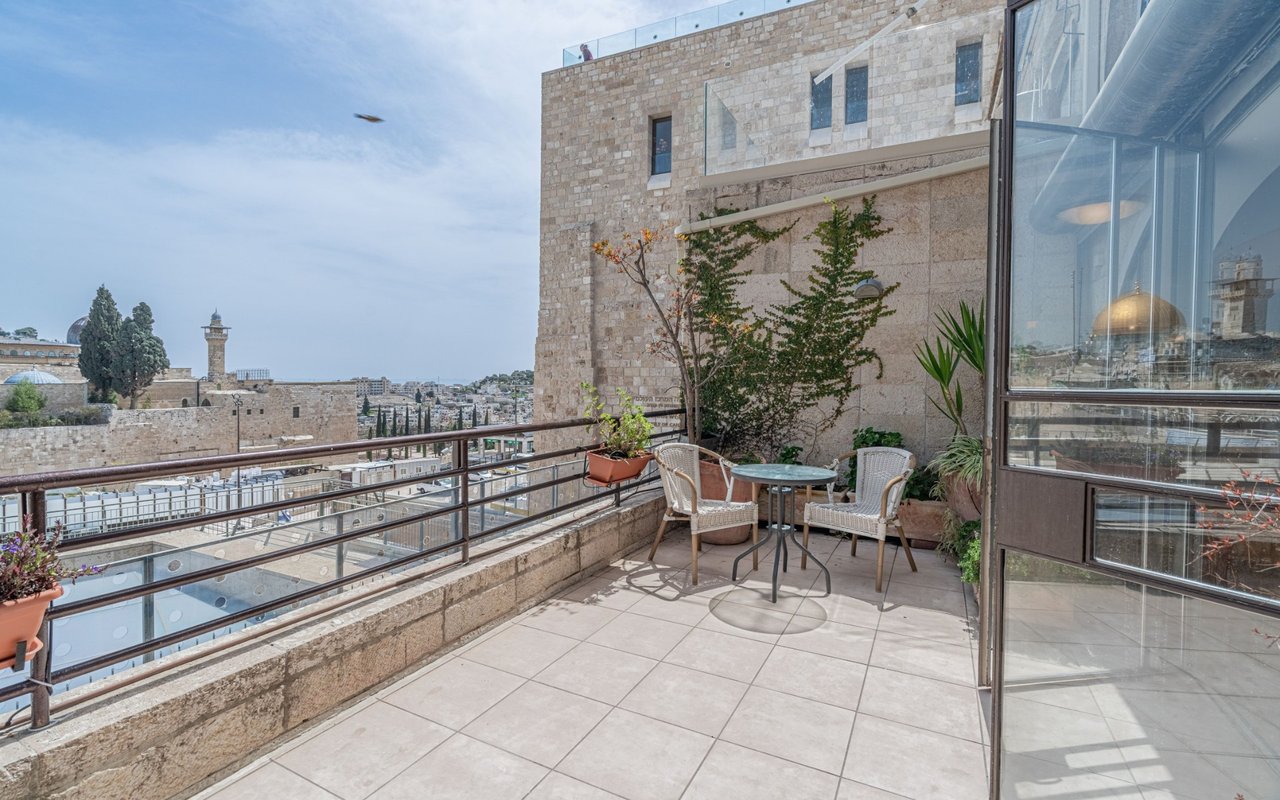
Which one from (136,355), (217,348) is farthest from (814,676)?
(217,348)

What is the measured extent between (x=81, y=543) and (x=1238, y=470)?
279 cm

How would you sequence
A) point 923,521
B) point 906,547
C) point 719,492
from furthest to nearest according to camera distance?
point 719,492 → point 923,521 → point 906,547

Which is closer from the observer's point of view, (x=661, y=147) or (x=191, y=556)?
(x=191, y=556)

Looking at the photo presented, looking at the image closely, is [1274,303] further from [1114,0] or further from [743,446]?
[743,446]

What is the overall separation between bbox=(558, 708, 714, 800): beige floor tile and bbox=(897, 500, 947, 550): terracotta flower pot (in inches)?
113

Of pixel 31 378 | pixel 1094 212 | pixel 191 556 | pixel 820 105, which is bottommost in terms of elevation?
pixel 191 556

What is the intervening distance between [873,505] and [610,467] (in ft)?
6.04

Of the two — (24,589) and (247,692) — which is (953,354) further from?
(24,589)

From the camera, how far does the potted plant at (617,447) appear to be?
12.1 ft

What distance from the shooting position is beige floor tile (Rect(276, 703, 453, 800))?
1728 millimetres

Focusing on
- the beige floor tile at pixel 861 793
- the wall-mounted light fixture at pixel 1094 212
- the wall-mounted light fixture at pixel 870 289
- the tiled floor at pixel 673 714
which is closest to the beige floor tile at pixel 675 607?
the tiled floor at pixel 673 714

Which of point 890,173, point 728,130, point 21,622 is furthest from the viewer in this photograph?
point 728,130

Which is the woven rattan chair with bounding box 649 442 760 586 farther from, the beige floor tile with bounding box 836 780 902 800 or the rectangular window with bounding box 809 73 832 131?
the rectangular window with bounding box 809 73 832 131

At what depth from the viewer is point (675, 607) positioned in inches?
123
